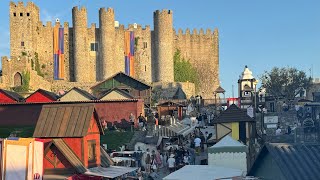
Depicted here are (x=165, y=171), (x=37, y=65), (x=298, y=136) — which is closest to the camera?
(x=165, y=171)

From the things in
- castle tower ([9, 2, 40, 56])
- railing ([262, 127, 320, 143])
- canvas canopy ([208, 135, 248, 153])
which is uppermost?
castle tower ([9, 2, 40, 56])

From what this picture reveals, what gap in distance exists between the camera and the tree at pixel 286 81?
74000 millimetres

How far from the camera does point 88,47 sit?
74875mm

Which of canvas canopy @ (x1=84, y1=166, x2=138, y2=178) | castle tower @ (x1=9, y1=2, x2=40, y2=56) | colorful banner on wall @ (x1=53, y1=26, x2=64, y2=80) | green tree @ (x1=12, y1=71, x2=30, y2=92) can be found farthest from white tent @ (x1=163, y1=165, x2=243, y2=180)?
colorful banner on wall @ (x1=53, y1=26, x2=64, y2=80)

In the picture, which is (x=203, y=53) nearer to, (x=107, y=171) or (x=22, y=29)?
(x=22, y=29)

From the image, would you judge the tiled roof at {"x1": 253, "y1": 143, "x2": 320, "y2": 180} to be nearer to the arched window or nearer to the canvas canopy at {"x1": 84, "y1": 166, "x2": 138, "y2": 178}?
the canvas canopy at {"x1": 84, "y1": 166, "x2": 138, "y2": 178}

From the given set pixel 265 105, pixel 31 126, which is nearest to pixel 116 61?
pixel 265 105

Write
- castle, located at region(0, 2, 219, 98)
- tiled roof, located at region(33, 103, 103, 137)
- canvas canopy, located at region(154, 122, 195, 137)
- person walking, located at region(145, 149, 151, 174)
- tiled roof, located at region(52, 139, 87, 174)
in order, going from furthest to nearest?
castle, located at region(0, 2, 219, 98) < canvas canopy, located at region(154, 122, 195, 137) < person walking, located at region(145, 149, 151, 174) < tiled roof, located at region(33, 103, 103, 137) < tiled roof, located at region(52, 139, 87, 174)

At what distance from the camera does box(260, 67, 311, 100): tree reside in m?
74.0

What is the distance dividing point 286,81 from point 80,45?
87.2ft

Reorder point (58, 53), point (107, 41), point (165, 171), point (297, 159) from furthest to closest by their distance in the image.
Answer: point (58, 53)
point (107, 41)
point (165, 171)
point (297, 159)

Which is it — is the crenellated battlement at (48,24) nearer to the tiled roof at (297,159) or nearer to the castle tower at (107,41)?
the castle tower at (107,41)

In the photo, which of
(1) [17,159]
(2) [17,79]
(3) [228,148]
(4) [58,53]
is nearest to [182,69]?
(4) [58,53]

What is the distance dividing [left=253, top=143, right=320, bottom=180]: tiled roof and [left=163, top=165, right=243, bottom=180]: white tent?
477cm
